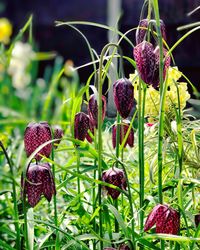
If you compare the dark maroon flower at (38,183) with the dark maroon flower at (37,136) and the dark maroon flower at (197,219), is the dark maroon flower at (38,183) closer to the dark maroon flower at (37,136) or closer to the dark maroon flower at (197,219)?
the dark maroon flower at (37,136)

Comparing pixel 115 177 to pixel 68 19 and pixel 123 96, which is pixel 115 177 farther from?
pixel 68 19

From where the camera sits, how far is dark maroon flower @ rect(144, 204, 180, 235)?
47.7 inches

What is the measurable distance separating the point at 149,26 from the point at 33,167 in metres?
0.32

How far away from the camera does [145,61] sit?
1.25 metres

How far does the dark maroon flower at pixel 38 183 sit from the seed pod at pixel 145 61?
233 millimetres

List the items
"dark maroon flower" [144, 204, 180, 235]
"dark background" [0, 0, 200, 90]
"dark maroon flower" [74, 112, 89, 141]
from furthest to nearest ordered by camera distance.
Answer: "dark background" [0, 0, 200, 90], "dark maroon flower" [74, 112, 89, 141], "dark maroon flower" [144, 204, 180, 235]

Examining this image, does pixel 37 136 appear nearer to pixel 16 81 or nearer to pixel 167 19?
pixel 16 81

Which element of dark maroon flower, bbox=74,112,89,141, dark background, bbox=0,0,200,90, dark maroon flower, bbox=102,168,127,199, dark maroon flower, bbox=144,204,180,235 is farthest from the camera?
dark background, bbox=0,0,200,90

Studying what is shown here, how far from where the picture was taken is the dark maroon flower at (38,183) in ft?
4.10

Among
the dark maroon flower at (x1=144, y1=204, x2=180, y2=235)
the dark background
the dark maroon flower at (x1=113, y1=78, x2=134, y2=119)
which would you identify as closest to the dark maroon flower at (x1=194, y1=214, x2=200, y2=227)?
the dark maroon flower at (x1=144, y1=204, x2=180, y2=235)

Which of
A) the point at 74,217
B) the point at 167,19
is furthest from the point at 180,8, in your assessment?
the point at 74,217

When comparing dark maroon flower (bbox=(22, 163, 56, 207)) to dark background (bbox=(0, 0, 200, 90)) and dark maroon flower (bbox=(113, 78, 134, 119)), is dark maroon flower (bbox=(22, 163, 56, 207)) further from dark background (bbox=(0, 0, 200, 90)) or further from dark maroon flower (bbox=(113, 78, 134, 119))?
dark background (bbox=(0, 0, 200, 90))

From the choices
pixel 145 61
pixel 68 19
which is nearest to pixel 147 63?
pixel 145 61

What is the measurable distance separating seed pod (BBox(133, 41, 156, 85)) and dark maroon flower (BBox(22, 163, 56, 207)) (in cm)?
23
